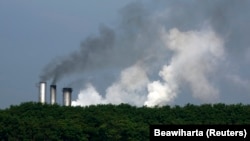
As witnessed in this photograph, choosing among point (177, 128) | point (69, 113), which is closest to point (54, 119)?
Result: point (69, 113)

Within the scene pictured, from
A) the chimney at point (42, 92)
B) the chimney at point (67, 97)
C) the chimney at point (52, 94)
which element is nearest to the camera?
the chimney at point (42, 92)

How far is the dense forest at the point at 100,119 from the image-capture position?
97125mm

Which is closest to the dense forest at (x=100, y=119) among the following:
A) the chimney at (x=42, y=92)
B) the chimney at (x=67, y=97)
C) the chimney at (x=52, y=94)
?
the chimney at (x=42, y=92)

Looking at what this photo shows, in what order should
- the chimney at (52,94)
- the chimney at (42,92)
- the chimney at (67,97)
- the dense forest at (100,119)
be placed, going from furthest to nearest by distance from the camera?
the chimney at (67,97) → the chimney at (52,94) → the chimney at (42,92) → the dense forest at (100,119)

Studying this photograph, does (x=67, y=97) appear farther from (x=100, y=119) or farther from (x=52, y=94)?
(x=100, y=119)

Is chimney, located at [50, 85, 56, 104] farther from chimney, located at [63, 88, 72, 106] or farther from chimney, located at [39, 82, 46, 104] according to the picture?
chimney, located at [63, 88, 72, 106]

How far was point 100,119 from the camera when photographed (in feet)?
330

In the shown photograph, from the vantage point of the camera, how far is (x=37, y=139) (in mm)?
96562

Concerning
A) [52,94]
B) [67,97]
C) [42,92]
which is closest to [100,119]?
[67,97]

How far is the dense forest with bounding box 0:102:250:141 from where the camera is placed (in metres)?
97.1

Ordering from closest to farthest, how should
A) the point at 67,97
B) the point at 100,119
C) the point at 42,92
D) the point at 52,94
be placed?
the point at 100,119 < the point at 42,92 < the point at 52,94 < the point at 67,97

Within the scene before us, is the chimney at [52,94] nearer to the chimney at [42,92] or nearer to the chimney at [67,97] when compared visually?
the chimney at [42,92]

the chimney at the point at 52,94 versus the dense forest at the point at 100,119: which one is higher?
the chimney at the point at 52,94

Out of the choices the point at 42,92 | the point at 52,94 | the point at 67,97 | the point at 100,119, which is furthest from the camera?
the point at 67,97
